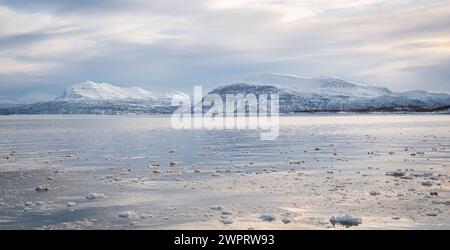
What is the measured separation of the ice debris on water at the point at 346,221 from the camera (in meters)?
11.0

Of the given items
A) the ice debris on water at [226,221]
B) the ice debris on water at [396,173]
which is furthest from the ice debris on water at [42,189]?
the ice debris on water at [396,173]

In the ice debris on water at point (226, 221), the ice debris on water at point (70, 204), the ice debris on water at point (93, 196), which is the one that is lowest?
the ice debris on water at point (226, 221)

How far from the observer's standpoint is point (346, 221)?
36.3 ft

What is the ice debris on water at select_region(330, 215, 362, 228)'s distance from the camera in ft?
36.1

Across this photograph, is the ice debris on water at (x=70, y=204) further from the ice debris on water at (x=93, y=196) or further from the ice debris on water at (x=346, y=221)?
the ice debris on water at (x=346, y=221)

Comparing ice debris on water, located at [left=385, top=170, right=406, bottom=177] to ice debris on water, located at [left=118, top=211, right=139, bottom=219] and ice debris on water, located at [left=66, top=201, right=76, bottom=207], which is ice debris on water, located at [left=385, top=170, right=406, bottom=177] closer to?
ice debris on water, located at [left=118, top=211, right=139, bottom=219]

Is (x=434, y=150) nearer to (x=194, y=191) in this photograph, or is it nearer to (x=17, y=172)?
(x=194, y=191)

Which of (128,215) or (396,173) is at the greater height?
(396,173)

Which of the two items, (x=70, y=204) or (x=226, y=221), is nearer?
(x=226, y=221)

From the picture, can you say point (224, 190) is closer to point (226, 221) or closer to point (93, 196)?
point (93, 196)

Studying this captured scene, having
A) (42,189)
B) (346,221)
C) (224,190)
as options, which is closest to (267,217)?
(346,221)

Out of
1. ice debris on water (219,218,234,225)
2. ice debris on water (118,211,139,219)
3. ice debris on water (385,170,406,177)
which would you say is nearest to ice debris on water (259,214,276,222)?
ice debris on water (219,218,234,225)

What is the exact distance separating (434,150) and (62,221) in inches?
942
